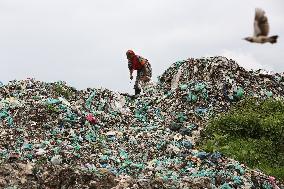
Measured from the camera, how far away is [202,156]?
12.0m

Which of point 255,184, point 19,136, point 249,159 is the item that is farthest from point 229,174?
point 19,136

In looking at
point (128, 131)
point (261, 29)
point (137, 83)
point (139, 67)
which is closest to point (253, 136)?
point (128, 131)

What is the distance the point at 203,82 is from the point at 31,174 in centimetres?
798

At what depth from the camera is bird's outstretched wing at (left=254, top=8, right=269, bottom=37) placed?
777 cm

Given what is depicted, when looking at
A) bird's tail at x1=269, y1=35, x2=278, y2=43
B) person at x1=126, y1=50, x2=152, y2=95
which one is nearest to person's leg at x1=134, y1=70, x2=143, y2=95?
person at x1=126, y1=50, x2=152, y2=95

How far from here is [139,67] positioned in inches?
731

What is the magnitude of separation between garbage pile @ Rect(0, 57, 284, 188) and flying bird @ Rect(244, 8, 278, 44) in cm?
331

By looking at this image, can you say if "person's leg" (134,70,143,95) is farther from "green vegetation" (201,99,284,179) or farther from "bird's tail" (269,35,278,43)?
"bird's tail" (269,35,278,43)

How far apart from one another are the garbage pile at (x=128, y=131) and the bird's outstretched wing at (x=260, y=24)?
3373 mm

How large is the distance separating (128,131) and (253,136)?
3.00 meters

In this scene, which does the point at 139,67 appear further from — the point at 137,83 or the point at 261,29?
the point at 261,29

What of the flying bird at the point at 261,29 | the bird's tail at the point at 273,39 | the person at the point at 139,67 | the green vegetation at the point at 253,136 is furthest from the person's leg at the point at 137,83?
the bird's tail at the point at 273,39

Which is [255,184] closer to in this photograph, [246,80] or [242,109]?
[242,109]

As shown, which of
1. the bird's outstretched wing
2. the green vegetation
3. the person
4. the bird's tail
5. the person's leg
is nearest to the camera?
the bird's tail
